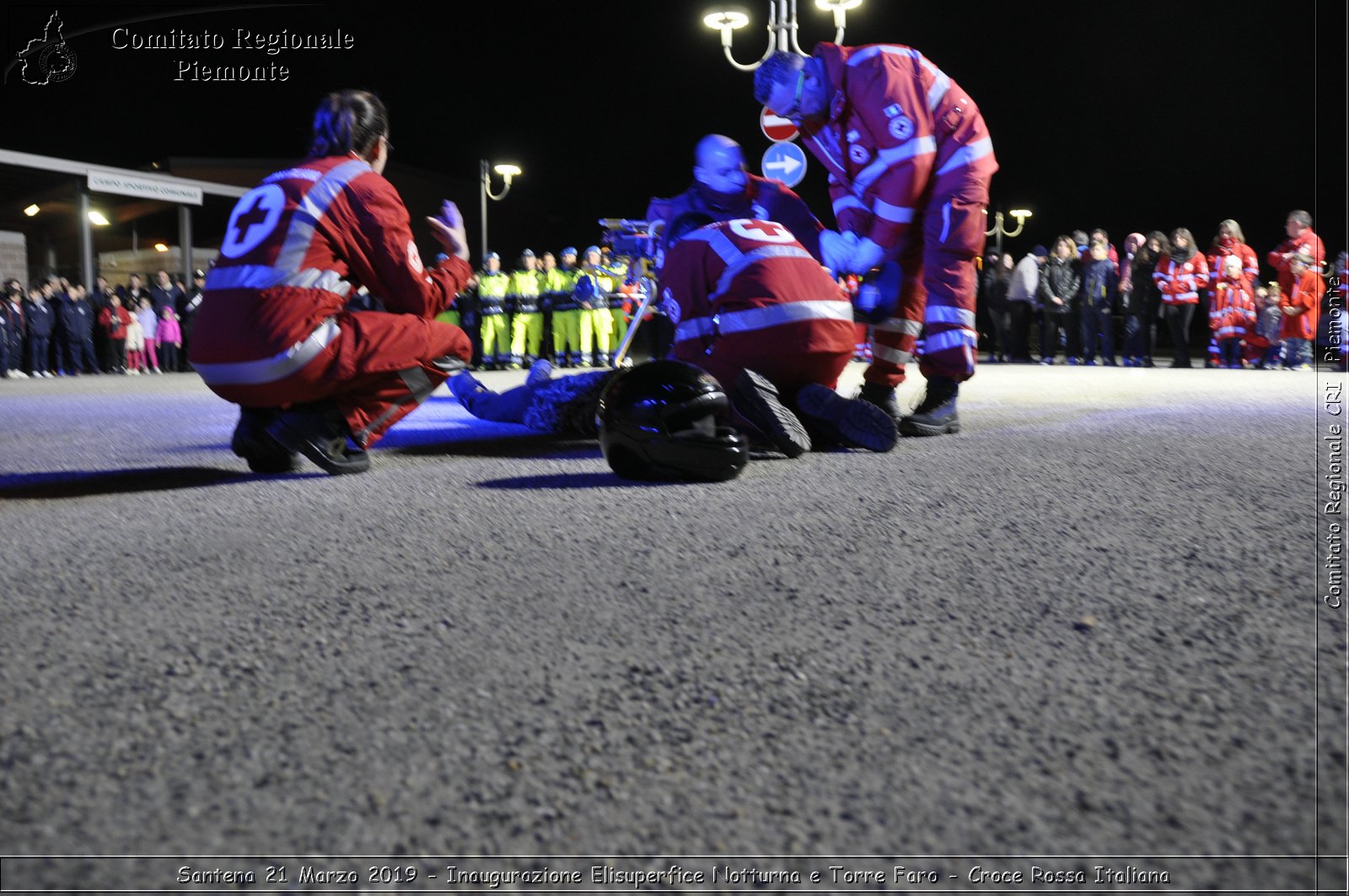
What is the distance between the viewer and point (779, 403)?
183 inches

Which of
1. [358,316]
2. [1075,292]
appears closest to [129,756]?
[358,316]

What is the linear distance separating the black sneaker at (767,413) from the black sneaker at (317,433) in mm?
1681

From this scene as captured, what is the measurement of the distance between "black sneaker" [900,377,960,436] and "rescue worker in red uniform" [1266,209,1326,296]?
A: 960 centimetres

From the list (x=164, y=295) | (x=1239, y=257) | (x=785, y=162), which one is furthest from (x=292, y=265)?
(x=164, y=295)

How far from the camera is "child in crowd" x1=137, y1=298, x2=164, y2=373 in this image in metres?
17.4

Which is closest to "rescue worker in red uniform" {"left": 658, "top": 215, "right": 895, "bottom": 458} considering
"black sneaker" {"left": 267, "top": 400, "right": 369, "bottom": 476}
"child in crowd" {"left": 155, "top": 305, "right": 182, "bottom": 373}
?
"black sneaker" {"left": 267, "top": 400, "right": 369, "bottom": 476}

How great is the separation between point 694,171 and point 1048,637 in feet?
13.4

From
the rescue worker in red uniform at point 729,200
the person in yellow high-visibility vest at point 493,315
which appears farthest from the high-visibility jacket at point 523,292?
the rescue worker in red uniform at point 729,200

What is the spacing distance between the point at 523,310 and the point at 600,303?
1255 mm

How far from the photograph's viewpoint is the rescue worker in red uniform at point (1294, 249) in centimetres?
1295

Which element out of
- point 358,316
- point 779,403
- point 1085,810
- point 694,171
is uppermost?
point 694,171

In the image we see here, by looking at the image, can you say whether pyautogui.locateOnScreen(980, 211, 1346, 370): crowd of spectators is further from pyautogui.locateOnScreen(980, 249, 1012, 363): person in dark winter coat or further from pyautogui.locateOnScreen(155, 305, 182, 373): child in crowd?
pyautogui.locateOnScreen(155, 305, 182, 373): child in crowd

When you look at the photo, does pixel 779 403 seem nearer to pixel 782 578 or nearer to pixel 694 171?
pixel 694 171

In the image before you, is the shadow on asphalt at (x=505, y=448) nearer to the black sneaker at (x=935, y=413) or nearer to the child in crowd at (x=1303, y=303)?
the black sneaker at (x=935, y=413)
